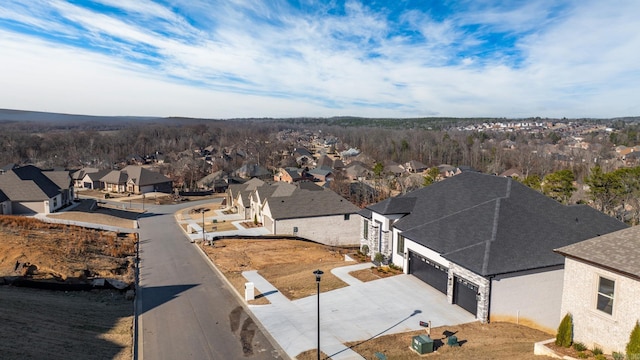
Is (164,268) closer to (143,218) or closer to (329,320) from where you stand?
(329,320)

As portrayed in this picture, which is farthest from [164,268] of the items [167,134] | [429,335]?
→ [167,134]

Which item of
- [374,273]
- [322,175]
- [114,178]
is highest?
[322,175]

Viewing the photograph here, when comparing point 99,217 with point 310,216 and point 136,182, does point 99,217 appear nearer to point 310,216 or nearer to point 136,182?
point 310,216

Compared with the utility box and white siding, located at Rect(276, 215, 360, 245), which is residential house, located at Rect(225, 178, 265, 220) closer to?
white siding, located at Rect(276, 215, 360, 245)

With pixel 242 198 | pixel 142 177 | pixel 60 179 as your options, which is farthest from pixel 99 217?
pixel 142 177

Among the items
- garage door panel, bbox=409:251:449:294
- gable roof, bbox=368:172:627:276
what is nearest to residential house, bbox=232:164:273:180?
gable roof, bbox=368:172:627:276

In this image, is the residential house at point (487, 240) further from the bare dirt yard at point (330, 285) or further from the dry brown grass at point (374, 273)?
the bare dirt yard at point (330, 285)
